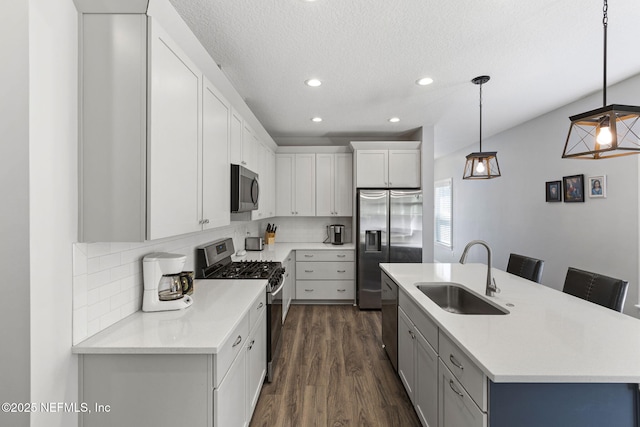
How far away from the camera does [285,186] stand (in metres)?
4.68

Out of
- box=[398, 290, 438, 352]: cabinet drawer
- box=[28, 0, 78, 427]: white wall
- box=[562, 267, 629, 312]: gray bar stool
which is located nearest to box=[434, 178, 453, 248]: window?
box=[562, 267, 629, 312]: gray bar stool

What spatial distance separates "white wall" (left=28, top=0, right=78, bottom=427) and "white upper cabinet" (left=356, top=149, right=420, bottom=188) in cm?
355

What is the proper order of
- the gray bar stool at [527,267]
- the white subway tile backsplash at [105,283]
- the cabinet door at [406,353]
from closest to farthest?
the white subway tile backsplash at [105,283]
the cabinet door at [406,353]
the gray bar stool at [527,267]

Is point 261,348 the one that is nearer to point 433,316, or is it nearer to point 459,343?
point 433,316

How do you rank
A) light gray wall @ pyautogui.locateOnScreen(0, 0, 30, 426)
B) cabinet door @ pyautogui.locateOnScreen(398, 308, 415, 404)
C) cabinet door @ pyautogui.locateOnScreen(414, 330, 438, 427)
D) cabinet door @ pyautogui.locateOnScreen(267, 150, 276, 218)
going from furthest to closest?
cabinet door @ pyautogui.locateOnScreen(267, 150, 276, 218)
cabinet door @ pyautogui.locateOnScreen(398, 308, 415, 404)
cabinet door @ pyautogui.locateOnScreen(414, 330, 438, 427)
light gray wall @ pyautogui.locateOnScreen(0, 0, 30, 426)

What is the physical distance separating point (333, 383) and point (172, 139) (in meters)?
2.18

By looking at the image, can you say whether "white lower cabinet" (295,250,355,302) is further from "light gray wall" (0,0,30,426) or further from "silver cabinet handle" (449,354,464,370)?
"light gray wall" (0,0,30,426)

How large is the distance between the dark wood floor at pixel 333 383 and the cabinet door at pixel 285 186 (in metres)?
1.80

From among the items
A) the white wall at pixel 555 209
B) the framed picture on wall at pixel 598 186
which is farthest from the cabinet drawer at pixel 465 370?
the framed picture on wall at pixel 598 186

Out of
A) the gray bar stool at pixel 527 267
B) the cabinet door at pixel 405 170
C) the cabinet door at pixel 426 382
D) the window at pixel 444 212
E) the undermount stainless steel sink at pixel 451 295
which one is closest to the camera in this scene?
the cabinet door at pixel 426 382

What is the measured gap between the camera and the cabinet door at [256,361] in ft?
6.02

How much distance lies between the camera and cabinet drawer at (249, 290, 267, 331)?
6.22 ft

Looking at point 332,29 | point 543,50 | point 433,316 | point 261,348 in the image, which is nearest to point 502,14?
point 543,50

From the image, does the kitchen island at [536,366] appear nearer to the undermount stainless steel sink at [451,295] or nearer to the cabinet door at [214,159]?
the undermount stainless steel sink at [451,295]
